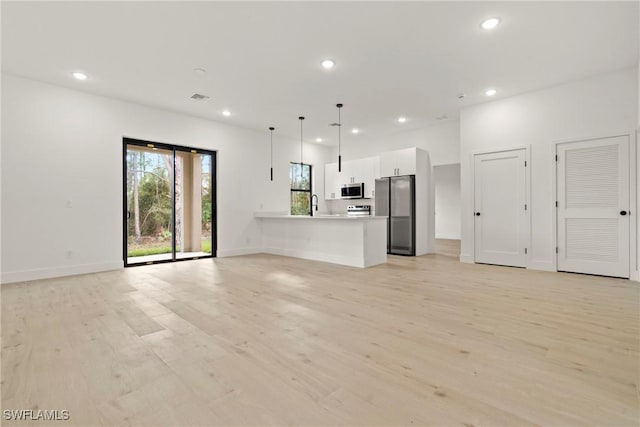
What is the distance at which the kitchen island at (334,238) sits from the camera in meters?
5.17

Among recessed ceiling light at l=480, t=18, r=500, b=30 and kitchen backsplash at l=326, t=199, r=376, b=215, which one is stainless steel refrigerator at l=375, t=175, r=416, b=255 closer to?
kitchen backsplash at l=326, t=199, r=376, b=215

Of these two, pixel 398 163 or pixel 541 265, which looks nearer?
pixel 541 265

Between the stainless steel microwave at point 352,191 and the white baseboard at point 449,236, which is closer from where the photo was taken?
the stainless steel microwave at point 352,191

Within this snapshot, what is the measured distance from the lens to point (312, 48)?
354 cm

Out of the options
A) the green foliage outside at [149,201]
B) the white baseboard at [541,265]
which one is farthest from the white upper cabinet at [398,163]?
the green foliage outside at [149,201]

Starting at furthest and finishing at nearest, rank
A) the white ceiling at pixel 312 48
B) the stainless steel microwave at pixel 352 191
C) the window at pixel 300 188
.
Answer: the window at pixel 300 188 → the stainless steel microwave at pixel 352 191 → the white ceiling at pixel 312 48

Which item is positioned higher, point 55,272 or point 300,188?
point 300,188

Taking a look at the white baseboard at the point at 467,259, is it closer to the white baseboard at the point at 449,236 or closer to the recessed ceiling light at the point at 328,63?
the recessed ceiling light at the point at 328,63

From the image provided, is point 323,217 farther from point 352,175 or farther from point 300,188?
point 300,188

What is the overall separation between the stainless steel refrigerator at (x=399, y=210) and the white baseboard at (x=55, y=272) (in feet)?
18.0

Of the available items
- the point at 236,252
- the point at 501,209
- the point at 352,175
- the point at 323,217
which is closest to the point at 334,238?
the point at 323,217

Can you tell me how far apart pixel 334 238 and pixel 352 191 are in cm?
264

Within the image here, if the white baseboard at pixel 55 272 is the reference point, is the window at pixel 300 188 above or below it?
above

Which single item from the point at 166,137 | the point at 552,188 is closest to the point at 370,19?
the point at 552,188
